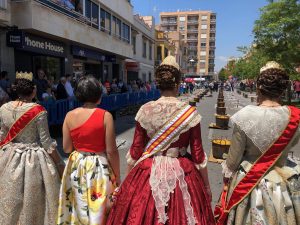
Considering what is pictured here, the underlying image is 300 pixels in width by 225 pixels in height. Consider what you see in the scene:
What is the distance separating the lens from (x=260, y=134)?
2518mm

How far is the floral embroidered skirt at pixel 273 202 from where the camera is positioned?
2.52 metres

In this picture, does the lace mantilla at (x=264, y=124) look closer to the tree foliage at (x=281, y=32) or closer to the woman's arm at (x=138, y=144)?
the woman's arm at (x=138, y=144)

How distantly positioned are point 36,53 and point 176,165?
40.9 ft

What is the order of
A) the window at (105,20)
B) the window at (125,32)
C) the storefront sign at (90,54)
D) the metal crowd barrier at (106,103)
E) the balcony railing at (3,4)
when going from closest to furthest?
1. the metal crowd barrier at (106,103)
2. the balcony railing at (3,4)
3. the storefront sign at (90,54)
4. the window at (105,20)
5. the window at (125,32)

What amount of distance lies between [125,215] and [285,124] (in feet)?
4.75

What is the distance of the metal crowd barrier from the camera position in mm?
9383

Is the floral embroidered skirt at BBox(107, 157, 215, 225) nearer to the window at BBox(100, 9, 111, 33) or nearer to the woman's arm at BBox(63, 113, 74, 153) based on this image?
the woman's arm at BBox(63, 113, 74, 153)

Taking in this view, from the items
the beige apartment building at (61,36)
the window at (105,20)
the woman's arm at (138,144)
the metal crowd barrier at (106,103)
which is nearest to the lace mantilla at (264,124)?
the woman's arm at (138,144)

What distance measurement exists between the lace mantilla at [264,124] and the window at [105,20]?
19.1m

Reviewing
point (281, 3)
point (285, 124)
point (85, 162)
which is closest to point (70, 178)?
point (85, 162)

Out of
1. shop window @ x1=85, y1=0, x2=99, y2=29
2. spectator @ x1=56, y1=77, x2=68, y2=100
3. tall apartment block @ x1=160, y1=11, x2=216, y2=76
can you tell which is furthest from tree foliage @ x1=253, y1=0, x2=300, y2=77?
tall apartment block @ x1=160, y1=11, x2=216, y2=76

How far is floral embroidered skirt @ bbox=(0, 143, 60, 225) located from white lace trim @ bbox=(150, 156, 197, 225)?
4.35ft

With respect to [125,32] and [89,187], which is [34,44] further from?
[125,32]

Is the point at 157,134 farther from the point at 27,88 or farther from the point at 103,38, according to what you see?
the point at 103,38
